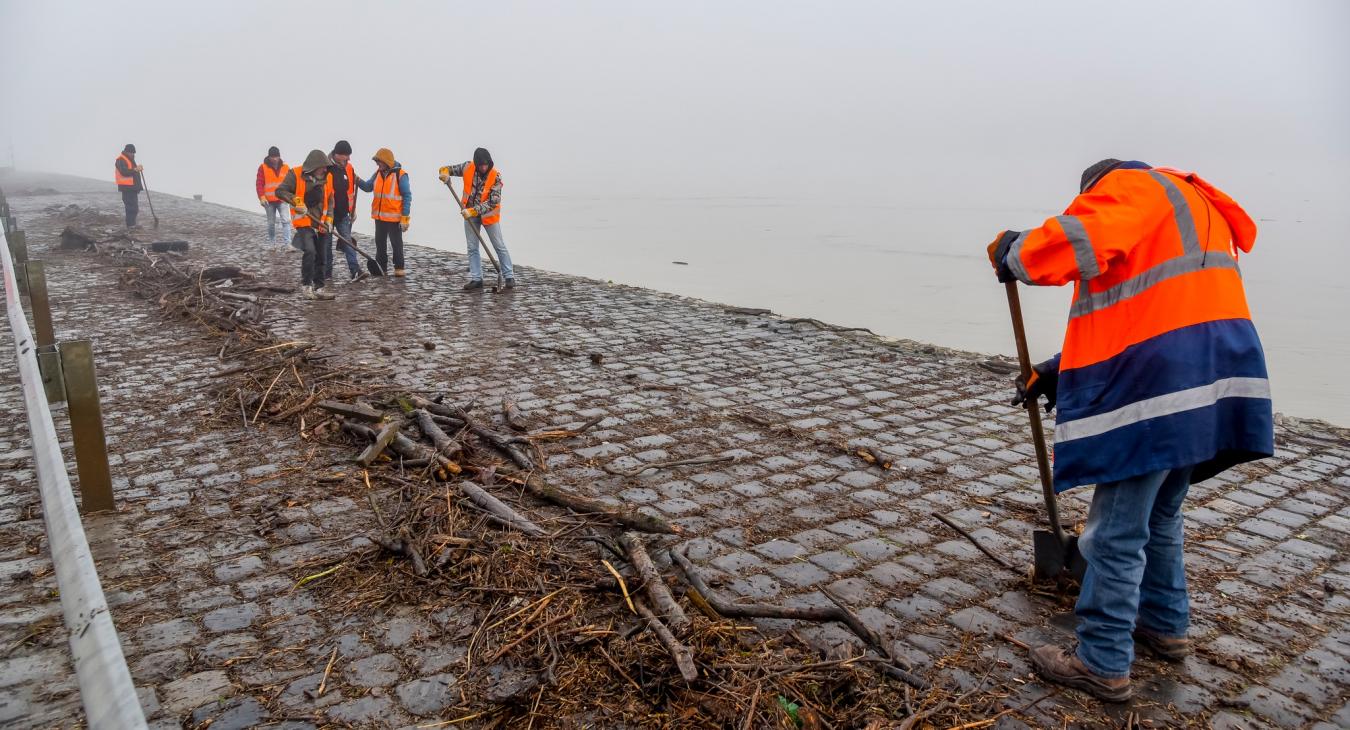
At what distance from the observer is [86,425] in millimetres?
4680

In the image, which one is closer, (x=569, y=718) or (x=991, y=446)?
(x=569, y=718)

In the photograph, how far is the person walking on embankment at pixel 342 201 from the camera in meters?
12.2

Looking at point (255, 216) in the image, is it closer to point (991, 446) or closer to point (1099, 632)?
point (991, 446)

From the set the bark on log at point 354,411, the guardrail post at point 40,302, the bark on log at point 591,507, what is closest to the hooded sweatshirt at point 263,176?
the guardrail post at point 40,302

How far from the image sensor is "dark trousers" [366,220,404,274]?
42.5ft

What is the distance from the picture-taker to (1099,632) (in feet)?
10.5

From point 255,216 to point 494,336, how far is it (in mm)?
17333

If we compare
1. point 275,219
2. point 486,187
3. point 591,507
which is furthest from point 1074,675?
point 275,219

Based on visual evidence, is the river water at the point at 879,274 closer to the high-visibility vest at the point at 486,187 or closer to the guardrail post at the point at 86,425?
the high-visibility vest at the point at 486,187

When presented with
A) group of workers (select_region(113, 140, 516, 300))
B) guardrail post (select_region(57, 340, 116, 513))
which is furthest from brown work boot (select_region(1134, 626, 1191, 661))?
group of workers (select_region(113, 140, 516, 300))

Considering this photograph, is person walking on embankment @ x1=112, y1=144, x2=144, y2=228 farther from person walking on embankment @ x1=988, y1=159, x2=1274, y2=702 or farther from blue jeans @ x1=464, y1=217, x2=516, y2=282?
person walking on embankment @ x1=988, y1=159, x2=1274, y2=702

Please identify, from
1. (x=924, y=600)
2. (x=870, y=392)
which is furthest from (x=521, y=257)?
(x=924, y=600)

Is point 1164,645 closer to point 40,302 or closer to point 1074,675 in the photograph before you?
point 1074,675

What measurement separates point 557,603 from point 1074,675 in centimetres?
193
